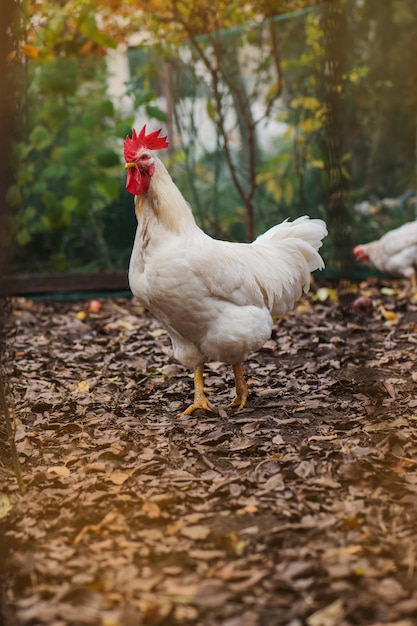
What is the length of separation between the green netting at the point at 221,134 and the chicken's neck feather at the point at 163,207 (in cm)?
424

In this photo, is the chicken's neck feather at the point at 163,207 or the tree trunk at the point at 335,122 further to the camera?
the chicken's neck feather at the point at 163,207

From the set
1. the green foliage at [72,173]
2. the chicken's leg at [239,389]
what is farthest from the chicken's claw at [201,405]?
the green foliage at [72,173]

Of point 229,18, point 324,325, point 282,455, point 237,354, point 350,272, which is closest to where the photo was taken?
point 350,272

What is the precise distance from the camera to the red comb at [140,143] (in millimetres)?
3703

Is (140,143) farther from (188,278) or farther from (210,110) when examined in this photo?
(210,110)

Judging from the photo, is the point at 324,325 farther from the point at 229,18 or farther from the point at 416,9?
the point at 416,9

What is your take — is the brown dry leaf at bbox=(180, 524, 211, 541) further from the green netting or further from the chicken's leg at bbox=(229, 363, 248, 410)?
the green netting

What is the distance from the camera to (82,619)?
205 centimetres

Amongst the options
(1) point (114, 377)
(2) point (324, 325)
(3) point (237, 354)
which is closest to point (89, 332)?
(1) point (114, 377)

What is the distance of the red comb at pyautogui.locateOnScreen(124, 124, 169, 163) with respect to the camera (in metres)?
3.70

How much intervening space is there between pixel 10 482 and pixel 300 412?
69.4 inches

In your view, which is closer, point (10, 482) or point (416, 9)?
point (10, 482)

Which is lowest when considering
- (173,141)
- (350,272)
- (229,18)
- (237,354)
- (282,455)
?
(282,455)

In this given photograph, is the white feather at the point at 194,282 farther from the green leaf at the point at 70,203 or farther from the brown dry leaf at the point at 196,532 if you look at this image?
the green leaf at the point at 70,203
